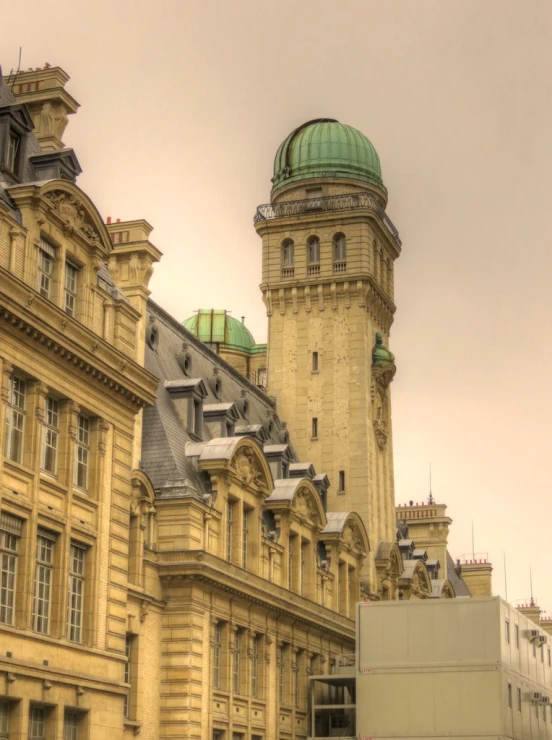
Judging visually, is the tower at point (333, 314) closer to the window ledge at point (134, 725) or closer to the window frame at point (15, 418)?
the window ledge at point (134, 725)

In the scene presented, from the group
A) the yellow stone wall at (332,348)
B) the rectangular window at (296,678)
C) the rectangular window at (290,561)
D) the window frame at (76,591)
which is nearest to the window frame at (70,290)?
the window frame at (76,591)

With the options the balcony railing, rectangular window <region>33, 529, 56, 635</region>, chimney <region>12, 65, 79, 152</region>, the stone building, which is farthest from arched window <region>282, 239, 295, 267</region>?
rectangular window <region>33, 529, 56, 635</region>

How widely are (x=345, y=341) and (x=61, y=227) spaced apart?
41.5 metres

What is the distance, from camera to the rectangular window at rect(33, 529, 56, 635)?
35406 mm

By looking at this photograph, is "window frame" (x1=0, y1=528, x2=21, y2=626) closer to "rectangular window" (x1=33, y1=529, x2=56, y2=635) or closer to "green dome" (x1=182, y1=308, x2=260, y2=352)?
"rectangular window" (x1=33, y1=529, x2=56, y2=635)

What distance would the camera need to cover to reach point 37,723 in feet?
114

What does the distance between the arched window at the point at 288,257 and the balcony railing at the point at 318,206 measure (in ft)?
5.70

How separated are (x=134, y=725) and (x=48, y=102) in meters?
21.3

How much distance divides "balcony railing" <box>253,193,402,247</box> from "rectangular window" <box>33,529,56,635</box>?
45689 millimetres

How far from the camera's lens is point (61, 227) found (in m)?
38.2

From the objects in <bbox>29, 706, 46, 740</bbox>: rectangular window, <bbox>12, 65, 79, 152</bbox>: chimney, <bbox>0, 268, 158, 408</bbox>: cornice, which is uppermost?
<bbox>12, 65, 79, 152</bbox>: chimney

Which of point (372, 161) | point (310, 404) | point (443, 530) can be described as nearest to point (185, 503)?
point (310, 404)

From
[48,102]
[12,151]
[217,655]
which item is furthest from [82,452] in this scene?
[217,655]

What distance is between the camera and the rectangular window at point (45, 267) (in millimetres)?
37156
